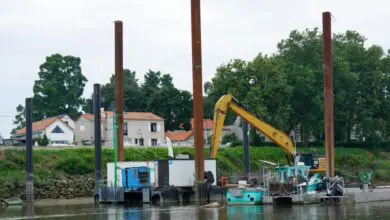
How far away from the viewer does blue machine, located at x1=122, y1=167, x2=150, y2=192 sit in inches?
2024

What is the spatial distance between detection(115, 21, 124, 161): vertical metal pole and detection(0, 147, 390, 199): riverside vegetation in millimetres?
5661

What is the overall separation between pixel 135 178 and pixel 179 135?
185 ft

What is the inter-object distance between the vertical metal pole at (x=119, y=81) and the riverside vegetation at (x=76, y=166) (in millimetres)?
5661

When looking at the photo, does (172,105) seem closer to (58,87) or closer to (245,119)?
(58,87)

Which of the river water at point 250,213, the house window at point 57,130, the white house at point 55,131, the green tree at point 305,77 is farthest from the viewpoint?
the house window at point 57,130

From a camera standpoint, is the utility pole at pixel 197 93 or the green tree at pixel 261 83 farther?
the green tree at pixel 261 83

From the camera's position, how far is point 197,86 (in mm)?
47906

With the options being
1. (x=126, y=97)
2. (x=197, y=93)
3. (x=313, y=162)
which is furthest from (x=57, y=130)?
(x=313, y=162)

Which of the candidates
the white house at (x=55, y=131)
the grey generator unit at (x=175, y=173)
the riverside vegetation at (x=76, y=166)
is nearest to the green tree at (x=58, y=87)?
the white house at (x=55, y=131)

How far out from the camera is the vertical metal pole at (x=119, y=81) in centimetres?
5766

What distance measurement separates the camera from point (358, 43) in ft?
318

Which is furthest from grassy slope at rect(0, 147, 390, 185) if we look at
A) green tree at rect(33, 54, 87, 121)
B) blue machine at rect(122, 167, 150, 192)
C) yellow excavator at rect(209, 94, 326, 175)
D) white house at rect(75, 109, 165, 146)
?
green tree at rect(33, 54, 87, 121)

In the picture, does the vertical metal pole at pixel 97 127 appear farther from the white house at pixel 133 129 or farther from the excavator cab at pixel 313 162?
the white house at pixel 133 129

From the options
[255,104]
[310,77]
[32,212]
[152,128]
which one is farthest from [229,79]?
[32,212]
